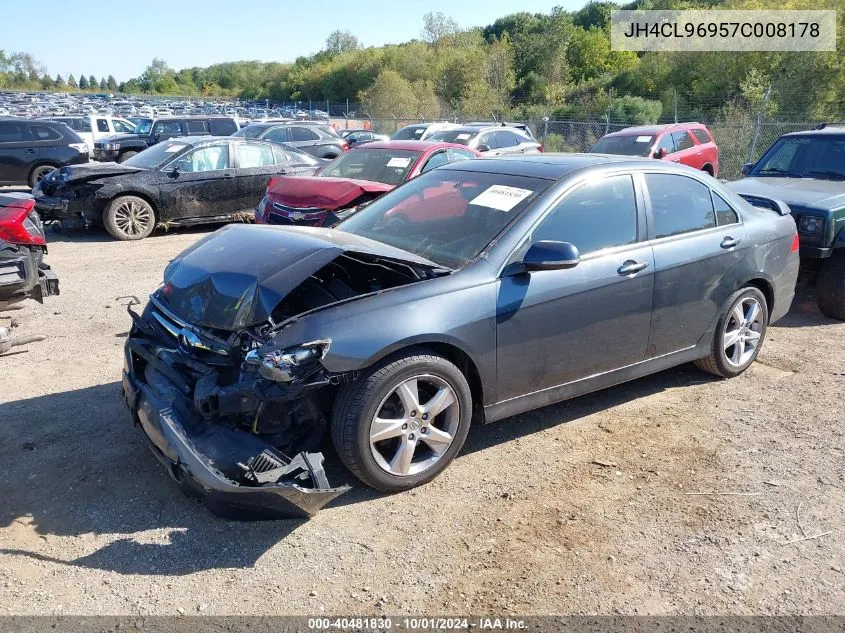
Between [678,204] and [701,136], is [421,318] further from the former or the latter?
[701,136]

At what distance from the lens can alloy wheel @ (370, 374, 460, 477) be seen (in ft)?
11.4

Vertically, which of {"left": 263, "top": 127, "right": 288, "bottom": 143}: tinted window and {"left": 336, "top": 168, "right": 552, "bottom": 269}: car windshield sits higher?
{"left": 263, "top": 127, "right": 288, "bottom": 143}: tinted window

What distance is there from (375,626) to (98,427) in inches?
98.9

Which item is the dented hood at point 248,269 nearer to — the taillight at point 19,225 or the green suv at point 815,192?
the taillight at point 19,225

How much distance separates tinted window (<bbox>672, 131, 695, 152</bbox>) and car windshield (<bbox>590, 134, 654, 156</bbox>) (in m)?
0.80

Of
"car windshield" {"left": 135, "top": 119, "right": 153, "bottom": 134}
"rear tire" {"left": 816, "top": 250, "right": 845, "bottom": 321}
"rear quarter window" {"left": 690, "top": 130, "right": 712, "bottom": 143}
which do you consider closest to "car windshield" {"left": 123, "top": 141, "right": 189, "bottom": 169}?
"rear tire" {"left": 816, "top": 250, "right": 845, "bottom": 321}

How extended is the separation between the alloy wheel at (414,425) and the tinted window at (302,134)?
16.2 meters

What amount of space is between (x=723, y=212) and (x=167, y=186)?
8.72 metres

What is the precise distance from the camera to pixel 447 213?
4371mm

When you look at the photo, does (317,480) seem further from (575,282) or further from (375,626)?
(575,282)

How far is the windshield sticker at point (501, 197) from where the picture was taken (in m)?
4.15

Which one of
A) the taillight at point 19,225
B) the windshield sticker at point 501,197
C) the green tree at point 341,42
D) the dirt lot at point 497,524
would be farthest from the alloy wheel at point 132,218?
the green tree at point 341,42

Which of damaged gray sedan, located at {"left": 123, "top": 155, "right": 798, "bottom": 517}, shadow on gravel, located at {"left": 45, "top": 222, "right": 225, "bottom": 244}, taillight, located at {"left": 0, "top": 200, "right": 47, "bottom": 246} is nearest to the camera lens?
damaged gray sedan, located at {"left": 123, "top": 155, "right": 798, "bottom": 517}

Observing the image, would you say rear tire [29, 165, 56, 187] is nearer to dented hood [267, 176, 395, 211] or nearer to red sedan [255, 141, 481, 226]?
red sedan [255, 141, 481, 226]
